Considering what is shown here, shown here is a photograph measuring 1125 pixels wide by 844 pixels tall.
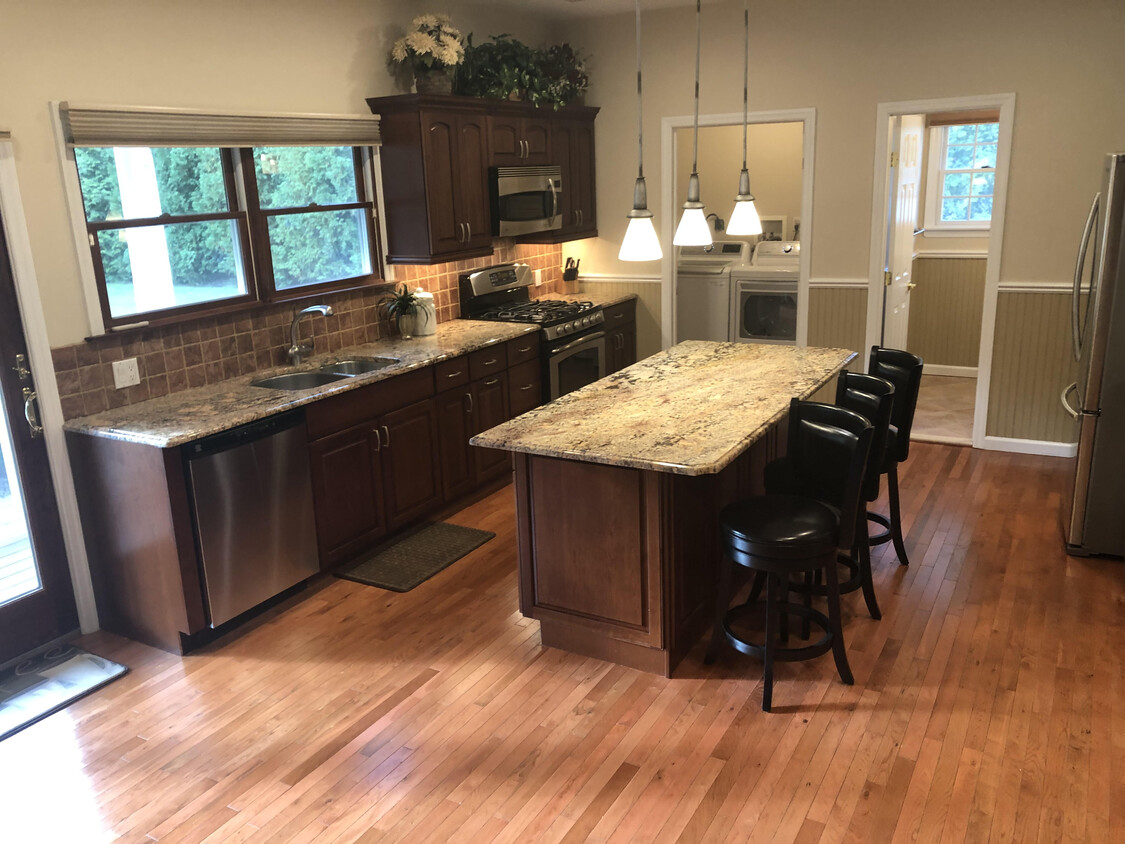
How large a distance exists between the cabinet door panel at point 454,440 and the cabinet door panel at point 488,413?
7 cm

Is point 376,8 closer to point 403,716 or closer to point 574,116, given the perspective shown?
point 574,116

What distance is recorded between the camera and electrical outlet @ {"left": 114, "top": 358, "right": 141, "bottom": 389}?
11.5 ft

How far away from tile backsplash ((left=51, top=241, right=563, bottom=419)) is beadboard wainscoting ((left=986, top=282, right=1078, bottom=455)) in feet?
10.8

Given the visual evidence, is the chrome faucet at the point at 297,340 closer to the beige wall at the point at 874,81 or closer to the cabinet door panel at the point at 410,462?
the cabinet door panel at the point at 410,462

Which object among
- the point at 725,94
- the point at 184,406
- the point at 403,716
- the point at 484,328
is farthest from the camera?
the point at 725,94

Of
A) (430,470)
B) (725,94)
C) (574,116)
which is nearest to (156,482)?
(430,470)

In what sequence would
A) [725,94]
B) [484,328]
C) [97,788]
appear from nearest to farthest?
[97,788]
[484,328]
[725,94]

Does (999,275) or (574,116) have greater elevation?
(574,116)

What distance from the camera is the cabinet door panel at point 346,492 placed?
3766mm

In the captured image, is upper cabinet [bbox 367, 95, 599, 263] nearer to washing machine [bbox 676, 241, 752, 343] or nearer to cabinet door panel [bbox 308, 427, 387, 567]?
cabinet door panel [bbox 308, 427, 387, 567]

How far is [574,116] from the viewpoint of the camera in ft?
19.5

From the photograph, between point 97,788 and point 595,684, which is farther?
point 595,684

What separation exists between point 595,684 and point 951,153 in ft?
19.1

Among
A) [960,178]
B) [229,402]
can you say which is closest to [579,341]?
[229,402]
